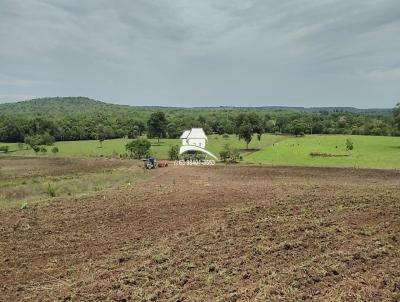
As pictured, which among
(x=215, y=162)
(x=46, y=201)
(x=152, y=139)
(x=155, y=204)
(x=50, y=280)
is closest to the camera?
(x=50, y=280)

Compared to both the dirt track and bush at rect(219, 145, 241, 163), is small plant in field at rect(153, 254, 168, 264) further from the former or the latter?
bush at rect(219, 145, 241, 163)

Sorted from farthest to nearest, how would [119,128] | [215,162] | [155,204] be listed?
[119,128], [215,162], [155,204]

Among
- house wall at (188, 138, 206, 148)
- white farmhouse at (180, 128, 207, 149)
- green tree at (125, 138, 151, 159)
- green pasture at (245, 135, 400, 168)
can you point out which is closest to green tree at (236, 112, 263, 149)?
green pasture at (245, 135, 400, 168)

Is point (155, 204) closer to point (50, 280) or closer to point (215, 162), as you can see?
point (50, 280)

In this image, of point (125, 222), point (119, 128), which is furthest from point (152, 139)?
point (125, 222)

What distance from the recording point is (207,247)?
52.5 ft

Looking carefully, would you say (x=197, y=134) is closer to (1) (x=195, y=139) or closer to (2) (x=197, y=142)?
(1) (x=195, y=139)

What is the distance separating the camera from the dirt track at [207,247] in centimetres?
1212

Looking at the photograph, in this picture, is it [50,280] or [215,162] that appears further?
[215,162]

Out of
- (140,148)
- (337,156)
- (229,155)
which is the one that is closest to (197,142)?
(140,148)

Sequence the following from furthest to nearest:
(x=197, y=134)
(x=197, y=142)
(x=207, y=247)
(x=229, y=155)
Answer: (x=197, y=134), (x=197, y=142), (x=229, y=155), (x=207, y=247)

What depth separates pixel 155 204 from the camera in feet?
84.2

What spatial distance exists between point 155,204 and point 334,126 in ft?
375

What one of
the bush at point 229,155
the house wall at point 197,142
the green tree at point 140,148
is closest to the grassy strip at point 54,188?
the bush at point 229,155
